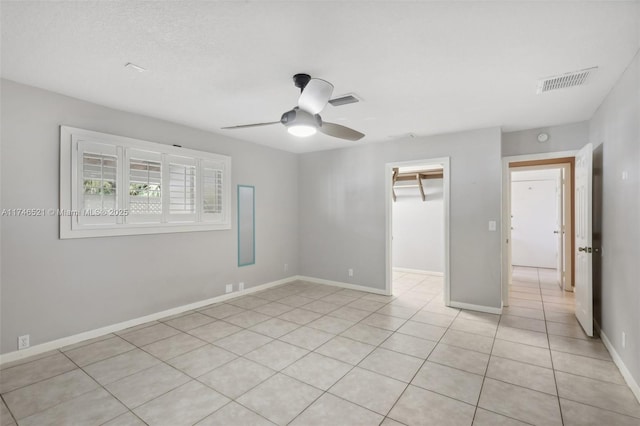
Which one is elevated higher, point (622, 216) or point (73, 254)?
point (622, 216)

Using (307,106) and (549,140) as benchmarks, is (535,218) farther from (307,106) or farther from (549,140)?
(307,106)

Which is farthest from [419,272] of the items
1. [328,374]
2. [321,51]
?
[321,51]

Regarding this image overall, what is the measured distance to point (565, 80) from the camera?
2730 mm

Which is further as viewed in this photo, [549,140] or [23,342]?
[549,140]

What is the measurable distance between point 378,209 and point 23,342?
187 inches

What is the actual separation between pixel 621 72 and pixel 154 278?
17.6 ft

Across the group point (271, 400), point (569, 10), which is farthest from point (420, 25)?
point (271, 400)

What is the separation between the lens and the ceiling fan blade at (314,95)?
7.55 feet

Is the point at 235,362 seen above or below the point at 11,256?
below

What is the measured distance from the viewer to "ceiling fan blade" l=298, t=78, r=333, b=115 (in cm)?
230

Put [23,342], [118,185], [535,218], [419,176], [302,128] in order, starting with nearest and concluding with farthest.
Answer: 1. [302,128]
2. [23,342]
3. [118,185]
4. [419,176]
5. [535,218]

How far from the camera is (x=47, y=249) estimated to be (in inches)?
119

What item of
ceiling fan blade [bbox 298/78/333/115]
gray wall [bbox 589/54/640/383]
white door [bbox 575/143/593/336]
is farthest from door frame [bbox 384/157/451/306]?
ceiling fan blade [bbox 298/78/333/115]

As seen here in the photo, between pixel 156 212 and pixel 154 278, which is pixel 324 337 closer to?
pixel 154 278
